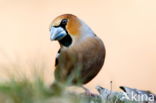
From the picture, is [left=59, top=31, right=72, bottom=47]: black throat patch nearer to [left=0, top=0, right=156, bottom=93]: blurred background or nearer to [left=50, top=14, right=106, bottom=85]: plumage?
[left=50, top=14, right=106, bottom=85]: plumage

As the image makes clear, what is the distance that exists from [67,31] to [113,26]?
519 mm

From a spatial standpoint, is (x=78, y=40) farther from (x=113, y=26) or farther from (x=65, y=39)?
(x=113, y=26)

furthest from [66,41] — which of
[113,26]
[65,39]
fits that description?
[113,26]

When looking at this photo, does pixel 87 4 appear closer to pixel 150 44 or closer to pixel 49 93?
pixel 150 44

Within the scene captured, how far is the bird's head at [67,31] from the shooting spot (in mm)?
1921

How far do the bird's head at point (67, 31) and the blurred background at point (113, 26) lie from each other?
24 cm

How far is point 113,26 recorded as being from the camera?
92.4 inches

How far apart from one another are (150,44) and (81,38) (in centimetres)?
59

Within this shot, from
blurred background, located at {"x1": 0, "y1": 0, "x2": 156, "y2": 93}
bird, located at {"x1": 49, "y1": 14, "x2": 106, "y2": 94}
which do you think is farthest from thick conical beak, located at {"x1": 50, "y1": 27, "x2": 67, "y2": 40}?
blurred background, located at {"x1": 0, "y1": 0, "x2": 156, "y2": 93}

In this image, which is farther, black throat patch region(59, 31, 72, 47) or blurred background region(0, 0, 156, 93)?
blurred background region(0, 0, 156, 93)

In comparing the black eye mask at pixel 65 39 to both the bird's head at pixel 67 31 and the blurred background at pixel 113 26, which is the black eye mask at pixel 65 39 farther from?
the blurred background at pixel 113 26

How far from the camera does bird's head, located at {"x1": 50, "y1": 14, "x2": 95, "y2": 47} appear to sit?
192 centimetres

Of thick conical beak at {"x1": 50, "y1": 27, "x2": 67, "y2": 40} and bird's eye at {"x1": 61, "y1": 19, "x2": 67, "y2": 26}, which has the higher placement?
bird's eye at {"x1": 61, "y1": 19, "x2": 67, "y2": 26}

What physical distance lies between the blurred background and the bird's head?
235mm
